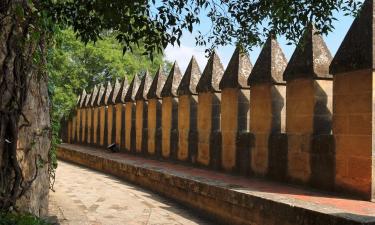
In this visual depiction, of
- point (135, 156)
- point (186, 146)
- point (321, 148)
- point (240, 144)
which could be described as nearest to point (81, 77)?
point (135, 156)

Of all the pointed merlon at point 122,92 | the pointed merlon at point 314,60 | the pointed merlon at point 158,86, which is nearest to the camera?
the pointed merlon at point 314,60

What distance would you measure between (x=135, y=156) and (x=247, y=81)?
8.40 m

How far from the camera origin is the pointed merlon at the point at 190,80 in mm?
13883

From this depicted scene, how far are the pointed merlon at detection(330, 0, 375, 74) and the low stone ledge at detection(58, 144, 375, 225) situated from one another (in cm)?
198

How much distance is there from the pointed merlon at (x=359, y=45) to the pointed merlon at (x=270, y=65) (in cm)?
196

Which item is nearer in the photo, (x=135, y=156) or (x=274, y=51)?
(x=274, y=51)

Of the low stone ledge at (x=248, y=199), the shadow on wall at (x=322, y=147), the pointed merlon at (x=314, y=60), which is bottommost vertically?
→ the low stone ledge at (x=248, y=199)

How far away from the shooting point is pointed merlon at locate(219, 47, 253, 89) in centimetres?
1121

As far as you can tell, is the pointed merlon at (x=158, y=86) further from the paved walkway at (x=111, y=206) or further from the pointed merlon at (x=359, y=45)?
the pointed merlon at (x=359, y=45)

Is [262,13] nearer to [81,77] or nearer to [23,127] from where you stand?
[23,127]

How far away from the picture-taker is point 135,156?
18172 millimetres

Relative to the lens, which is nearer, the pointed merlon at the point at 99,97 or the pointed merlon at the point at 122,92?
the pointed merlon at the point at 122,92

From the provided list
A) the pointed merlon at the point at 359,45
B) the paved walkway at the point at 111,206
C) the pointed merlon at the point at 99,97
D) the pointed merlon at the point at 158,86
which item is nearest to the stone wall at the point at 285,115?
the pointed merlon at the point at 359,45

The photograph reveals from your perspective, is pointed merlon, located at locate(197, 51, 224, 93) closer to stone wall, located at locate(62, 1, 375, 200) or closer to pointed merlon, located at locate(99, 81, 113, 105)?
stone wall, located at locate(62, 1, 375, 200)
